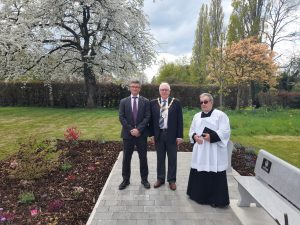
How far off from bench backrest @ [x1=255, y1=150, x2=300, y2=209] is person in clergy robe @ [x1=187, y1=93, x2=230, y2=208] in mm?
553

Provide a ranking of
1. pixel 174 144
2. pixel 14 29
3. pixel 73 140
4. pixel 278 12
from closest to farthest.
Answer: pixel 174 144
pixel 73 140
pixel 14 29
pixel 278 12

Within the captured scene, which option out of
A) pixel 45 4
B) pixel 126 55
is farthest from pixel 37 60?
pixel 126 55

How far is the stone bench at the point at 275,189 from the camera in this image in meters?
3.28

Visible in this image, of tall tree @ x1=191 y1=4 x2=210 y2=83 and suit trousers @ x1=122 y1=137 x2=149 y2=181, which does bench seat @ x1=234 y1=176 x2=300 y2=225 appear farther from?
tall tree @ x1=191 y1=4 x2=210 y2=83

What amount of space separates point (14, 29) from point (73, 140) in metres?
12.1

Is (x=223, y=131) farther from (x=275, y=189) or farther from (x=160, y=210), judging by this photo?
(x=160, y=210)

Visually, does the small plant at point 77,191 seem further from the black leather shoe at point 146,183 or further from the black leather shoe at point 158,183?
the black leather shoe at point 158,183

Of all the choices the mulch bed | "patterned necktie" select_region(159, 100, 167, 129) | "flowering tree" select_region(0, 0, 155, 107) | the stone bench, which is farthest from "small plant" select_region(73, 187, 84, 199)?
"flowering tree" select_region(0, 0, 155, 107)

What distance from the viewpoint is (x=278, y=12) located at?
3127 centimetres

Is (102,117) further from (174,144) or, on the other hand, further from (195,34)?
(195,34)

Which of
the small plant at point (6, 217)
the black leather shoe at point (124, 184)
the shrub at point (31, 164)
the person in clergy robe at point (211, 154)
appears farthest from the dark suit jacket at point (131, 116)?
the small plant at point (6, 217)

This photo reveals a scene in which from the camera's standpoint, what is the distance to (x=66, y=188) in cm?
571

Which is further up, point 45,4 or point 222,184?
point 45,4

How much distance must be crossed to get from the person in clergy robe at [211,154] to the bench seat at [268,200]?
0.30 meters
